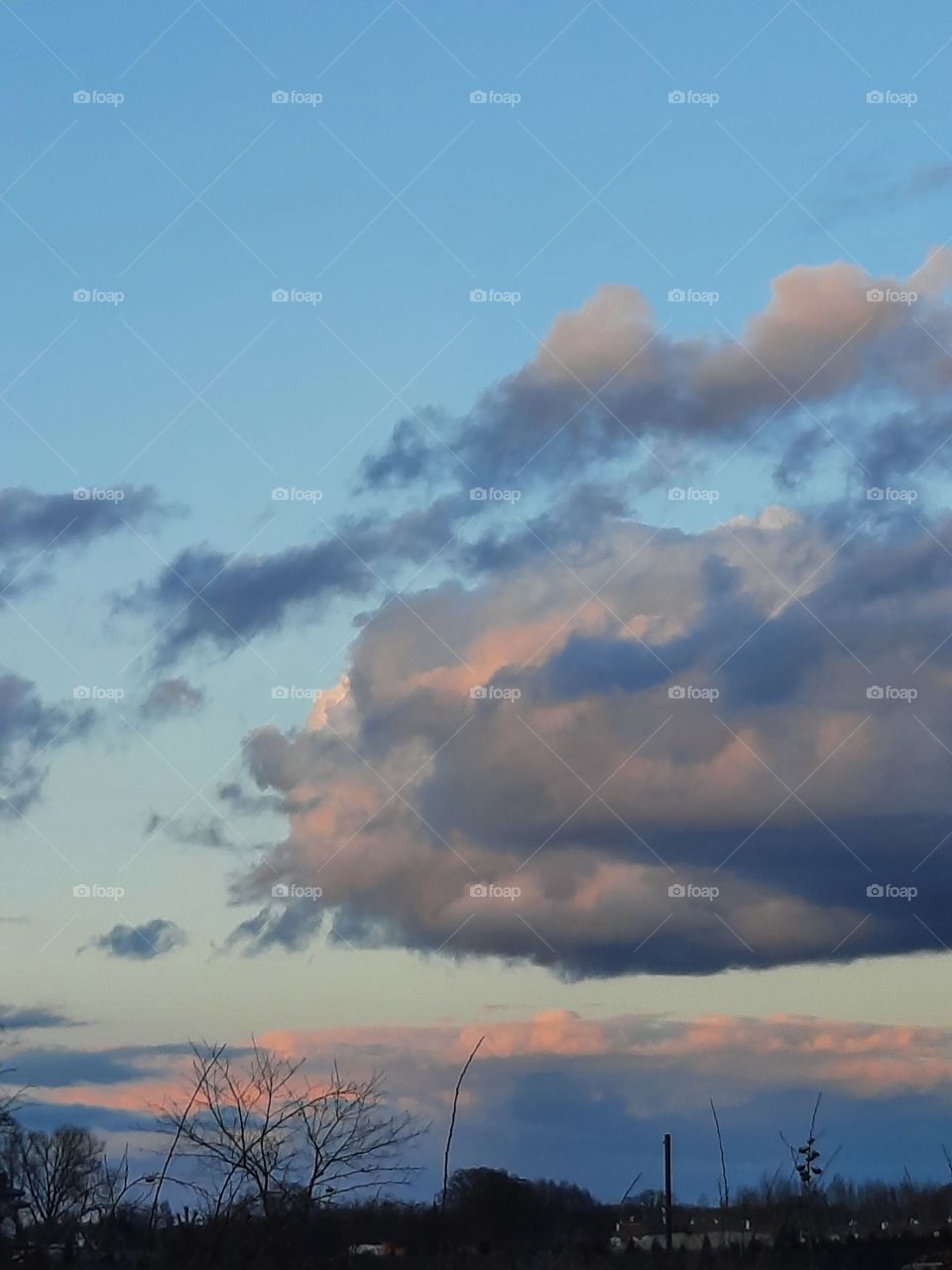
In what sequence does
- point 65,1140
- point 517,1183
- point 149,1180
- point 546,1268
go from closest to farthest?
1. point 149,1180
2. point 546,1268
3. point 65,1140
4. point 517,1183

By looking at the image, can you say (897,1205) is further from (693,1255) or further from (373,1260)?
(373,1260)

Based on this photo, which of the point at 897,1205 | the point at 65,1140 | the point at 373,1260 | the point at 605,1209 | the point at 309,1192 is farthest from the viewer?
the point at 897,1205

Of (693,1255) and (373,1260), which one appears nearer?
(373,1260)

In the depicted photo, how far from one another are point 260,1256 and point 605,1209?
72.7 m

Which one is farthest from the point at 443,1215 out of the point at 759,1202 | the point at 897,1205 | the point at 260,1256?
the point at 897,1205

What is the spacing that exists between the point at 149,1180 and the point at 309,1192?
470 cm

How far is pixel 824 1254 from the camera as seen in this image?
5956 centimetres

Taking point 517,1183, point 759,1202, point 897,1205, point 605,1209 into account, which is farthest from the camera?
point 897,1205

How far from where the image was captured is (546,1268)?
37188mm

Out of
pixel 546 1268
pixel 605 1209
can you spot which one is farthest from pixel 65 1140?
pixel 605 1209

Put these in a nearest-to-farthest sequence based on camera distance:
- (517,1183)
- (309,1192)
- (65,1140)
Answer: (309,1192) < (65,1140) < (517,1183)

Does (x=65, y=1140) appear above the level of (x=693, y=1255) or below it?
above

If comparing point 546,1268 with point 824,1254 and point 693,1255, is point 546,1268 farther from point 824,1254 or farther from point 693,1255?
point 824,1254

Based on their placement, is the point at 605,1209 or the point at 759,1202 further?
the point at 759,1202
